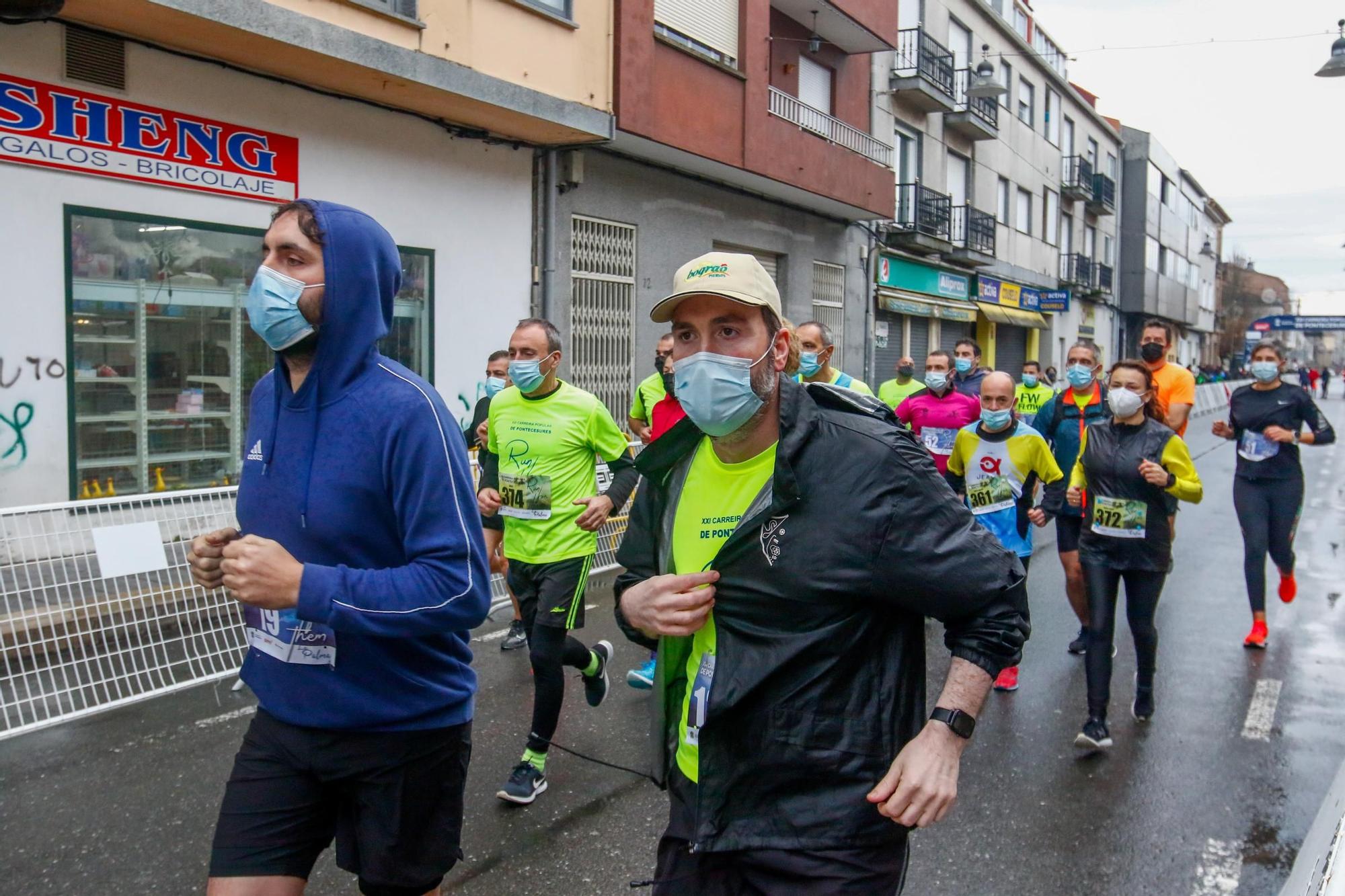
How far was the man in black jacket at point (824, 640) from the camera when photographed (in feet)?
6.78

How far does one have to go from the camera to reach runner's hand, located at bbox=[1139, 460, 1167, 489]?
5531 mm

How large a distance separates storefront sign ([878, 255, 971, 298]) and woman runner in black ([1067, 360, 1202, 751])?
639 inches

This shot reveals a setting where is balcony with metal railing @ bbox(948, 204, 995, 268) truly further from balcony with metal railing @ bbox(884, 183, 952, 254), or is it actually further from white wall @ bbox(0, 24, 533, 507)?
white wall @ bbox(0, 24, 533, 507)

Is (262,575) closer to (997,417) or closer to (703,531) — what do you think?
(703,531)

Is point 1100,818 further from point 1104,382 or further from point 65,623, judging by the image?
point 65,623

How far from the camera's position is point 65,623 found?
5762 mm

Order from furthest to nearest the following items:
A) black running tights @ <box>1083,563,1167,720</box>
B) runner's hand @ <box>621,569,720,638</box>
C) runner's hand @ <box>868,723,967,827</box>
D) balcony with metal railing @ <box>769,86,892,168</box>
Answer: balcony with metal railing @ <box>769,86,892,168</box>
black running tights @ <box>1083,563,1167,720</box>
runner's hand @ <box>621,569,720,638</box>
runner's hand @ <box>868,723,967,827</box>

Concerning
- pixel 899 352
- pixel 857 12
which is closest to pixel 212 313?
pixel 857 12

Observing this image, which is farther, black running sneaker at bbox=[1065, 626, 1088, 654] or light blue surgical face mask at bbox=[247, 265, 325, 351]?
black running sneaker at bbox=[1065, 626, 1088, 654]

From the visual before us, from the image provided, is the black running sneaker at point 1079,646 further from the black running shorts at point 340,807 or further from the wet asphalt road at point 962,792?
the black running shorts at point 340,807

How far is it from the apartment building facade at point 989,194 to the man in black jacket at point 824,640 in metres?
20.0

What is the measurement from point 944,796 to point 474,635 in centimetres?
572

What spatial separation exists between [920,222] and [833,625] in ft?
72.8

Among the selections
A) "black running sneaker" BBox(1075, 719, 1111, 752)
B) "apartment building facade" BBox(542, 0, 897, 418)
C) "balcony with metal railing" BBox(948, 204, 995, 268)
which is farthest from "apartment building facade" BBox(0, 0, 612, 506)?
"balcony with metal railing" BBox(948, 204, 995, 268)
